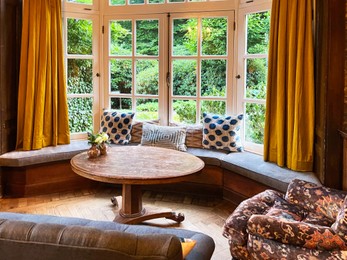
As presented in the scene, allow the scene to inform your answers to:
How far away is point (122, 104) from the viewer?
14.3ft

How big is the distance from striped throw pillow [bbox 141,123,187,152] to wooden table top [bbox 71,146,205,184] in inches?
17.8

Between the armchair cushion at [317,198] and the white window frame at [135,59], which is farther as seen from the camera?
the white window frame at [135,59]

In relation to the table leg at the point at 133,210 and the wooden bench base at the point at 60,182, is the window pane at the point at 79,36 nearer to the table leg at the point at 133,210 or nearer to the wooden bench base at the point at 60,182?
the wooden bench base at the point at 60,182

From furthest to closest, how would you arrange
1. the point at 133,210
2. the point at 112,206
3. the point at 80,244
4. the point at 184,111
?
1. the point at 184,111
2. the point at 112,206
3. the point at 133,210
4. the point at 80,244

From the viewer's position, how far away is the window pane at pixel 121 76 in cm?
430

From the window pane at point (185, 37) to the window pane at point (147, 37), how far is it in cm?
25

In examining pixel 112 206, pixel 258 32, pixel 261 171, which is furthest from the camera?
pixel 258 32

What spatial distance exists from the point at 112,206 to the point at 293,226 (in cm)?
208

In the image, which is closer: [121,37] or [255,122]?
[255,122]

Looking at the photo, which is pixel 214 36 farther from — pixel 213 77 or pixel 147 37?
pixel 147 37

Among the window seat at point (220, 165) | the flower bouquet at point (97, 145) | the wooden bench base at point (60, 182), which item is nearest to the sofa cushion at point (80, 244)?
the flower bouquet at point (97, 145)

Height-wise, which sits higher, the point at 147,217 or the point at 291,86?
the point at 291,86

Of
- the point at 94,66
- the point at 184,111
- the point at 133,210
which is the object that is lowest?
the point at 133,210

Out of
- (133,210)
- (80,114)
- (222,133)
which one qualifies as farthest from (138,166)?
(80,114)
